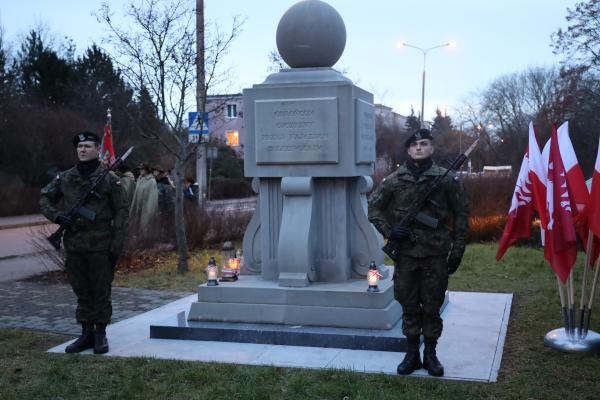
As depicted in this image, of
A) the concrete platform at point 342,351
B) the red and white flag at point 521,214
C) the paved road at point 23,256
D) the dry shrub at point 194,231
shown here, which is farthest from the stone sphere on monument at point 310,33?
the paved road at point 23,256

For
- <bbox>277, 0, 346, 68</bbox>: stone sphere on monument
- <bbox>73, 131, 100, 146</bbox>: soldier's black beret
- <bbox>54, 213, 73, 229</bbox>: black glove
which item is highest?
<bbox>277, 0, 346, 68</bbox>: stone sphere on monument

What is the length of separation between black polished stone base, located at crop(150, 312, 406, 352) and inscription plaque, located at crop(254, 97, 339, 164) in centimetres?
181

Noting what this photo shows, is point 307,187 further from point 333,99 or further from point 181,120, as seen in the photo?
point 181,120

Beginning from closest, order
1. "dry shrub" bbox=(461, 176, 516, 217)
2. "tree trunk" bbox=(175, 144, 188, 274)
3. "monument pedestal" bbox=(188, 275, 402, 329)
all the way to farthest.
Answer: "monument pedestal" bbox=(188, 275, 402, 329)
"tree trunk" bbox=(175, 144, 188, 274)
"dry shrub" bbox=(461, 176, 516, 217)

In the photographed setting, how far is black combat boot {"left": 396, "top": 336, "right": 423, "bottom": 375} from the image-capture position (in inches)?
228

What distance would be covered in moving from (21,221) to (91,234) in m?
21.1

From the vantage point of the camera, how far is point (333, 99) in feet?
24.1

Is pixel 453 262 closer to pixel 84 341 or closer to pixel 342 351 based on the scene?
pixel 342 351

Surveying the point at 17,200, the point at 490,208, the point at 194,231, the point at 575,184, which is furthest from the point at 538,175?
the point at 17,200

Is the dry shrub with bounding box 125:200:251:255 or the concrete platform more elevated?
the dry shrub with bounding box 125:200:251:255

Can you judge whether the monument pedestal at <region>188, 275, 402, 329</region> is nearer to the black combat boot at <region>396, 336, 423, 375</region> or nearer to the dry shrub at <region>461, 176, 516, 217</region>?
the black combat boot at <region>396, 336, 423, 375</region>

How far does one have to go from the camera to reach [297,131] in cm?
745

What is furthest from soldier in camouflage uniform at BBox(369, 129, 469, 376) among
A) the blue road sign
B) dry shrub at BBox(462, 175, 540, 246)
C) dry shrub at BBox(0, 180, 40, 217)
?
dry shrub at BBox(0, 180, 40, 217)

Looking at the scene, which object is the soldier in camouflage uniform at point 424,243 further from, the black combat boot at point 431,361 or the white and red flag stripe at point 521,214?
the white and red flag stripe at point 521,214
